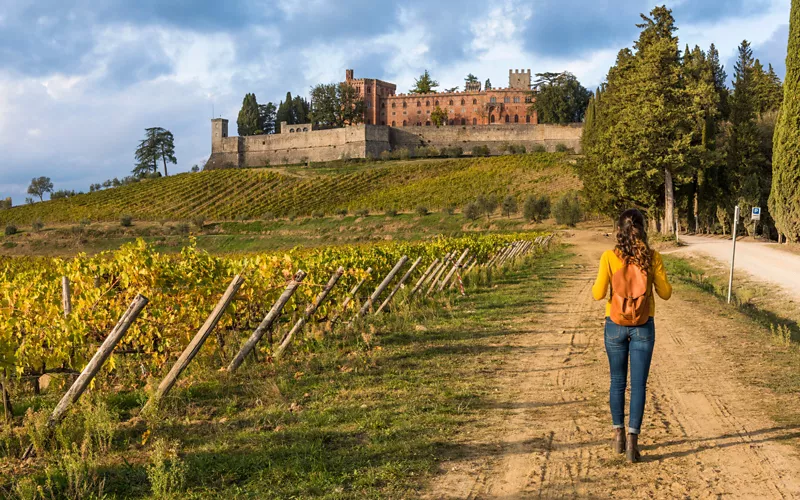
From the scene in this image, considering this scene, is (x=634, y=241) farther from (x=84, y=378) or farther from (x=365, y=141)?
(x=365, y=141)

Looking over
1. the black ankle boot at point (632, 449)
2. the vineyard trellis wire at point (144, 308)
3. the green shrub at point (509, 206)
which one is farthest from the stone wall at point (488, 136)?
the black ankle boot at point (632, 449)

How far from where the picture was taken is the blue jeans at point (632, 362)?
17.3ft

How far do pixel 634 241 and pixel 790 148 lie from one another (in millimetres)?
28429

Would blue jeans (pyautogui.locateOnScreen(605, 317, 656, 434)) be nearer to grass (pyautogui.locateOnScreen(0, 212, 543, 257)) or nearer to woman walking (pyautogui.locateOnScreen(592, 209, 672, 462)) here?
woman walking (pyautogui.locateOnScreen(592, 209, 672, 462))

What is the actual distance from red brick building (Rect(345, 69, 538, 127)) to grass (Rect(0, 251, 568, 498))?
112437mm

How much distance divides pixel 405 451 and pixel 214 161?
113 meters

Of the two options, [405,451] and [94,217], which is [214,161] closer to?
[94,217]

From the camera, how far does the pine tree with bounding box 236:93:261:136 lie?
118 meters

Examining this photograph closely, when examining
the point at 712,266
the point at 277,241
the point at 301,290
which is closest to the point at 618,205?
the point at 712,266

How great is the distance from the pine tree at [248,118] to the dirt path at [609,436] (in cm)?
11459

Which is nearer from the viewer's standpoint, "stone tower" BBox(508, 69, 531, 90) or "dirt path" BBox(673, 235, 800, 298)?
"dirt path" BBox(673, 235, 800, 298)

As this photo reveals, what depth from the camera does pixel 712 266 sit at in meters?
24.2

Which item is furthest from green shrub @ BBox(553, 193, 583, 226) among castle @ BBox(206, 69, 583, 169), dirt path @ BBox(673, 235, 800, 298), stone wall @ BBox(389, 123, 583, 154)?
stone wall @ BBox(389, 123, 583, 154)

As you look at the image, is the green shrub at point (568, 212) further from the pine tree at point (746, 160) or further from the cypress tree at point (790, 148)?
the cypress tree at point (790, 148)
